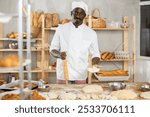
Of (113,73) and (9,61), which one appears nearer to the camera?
(9,61)

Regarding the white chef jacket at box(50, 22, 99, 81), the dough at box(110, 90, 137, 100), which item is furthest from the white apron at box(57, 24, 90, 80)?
the dough at box(110, 90, 137, 100)

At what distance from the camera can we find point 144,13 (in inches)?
50.3

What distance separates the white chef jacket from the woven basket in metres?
0.03

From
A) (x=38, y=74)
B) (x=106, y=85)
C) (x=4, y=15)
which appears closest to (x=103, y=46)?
(x=106, y=85)

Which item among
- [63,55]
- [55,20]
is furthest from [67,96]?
[55,20]

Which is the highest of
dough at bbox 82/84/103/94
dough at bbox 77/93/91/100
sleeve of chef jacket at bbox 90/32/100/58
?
sleeve of chef jacket at bbox 90/32/100/58

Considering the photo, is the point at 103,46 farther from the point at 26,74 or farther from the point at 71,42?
the point at 26,74

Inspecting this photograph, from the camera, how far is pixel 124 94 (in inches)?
48.9

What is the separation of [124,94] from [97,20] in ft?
1.04

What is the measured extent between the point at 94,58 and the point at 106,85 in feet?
0.42

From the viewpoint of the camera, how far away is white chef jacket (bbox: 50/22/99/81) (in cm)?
128

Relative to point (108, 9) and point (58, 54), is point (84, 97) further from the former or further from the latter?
point (108, 9)

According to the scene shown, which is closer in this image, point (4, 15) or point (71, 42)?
point (4, 15)

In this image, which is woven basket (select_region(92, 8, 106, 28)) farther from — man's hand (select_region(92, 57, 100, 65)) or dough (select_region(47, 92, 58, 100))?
dough (select_region(47, 92, 58, 100))
